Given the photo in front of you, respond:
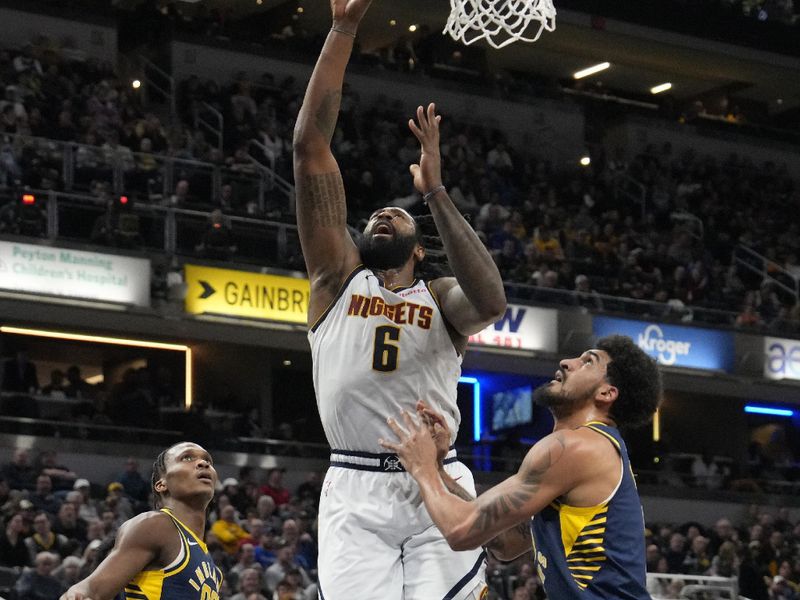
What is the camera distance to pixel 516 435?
2706 centimetres

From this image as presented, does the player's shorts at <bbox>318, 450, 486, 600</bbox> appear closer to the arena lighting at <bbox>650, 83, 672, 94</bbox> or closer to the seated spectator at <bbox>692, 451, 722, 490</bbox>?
the seated spectator at <bbox>692, 451, 722, 490</bbox>

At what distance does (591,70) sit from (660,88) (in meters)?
2.32

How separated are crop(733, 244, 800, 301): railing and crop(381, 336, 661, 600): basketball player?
2198cm

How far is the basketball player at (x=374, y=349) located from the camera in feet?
19.2

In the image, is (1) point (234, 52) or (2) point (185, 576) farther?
(1) point (234, 52)

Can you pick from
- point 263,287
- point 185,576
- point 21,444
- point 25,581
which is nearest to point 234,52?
point 263,287

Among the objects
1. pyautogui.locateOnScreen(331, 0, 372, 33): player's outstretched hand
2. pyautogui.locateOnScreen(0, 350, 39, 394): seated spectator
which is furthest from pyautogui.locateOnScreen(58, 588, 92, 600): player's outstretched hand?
pyautogui.locateOnScreen(0, 350, 39, 394): seated spectator

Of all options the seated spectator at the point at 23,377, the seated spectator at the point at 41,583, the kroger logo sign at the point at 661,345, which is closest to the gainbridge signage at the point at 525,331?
the kroger logo sign at the point at 661,345

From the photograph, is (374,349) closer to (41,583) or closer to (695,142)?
(41,583)

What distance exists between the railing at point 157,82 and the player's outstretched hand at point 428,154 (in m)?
19.7

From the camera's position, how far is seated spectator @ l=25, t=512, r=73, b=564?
13.9m

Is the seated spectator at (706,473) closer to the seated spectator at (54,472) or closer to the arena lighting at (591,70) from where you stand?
the arena lighting at (591,70)

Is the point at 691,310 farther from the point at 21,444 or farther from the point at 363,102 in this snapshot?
the point at 21,444

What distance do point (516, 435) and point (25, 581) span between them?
15.3m
